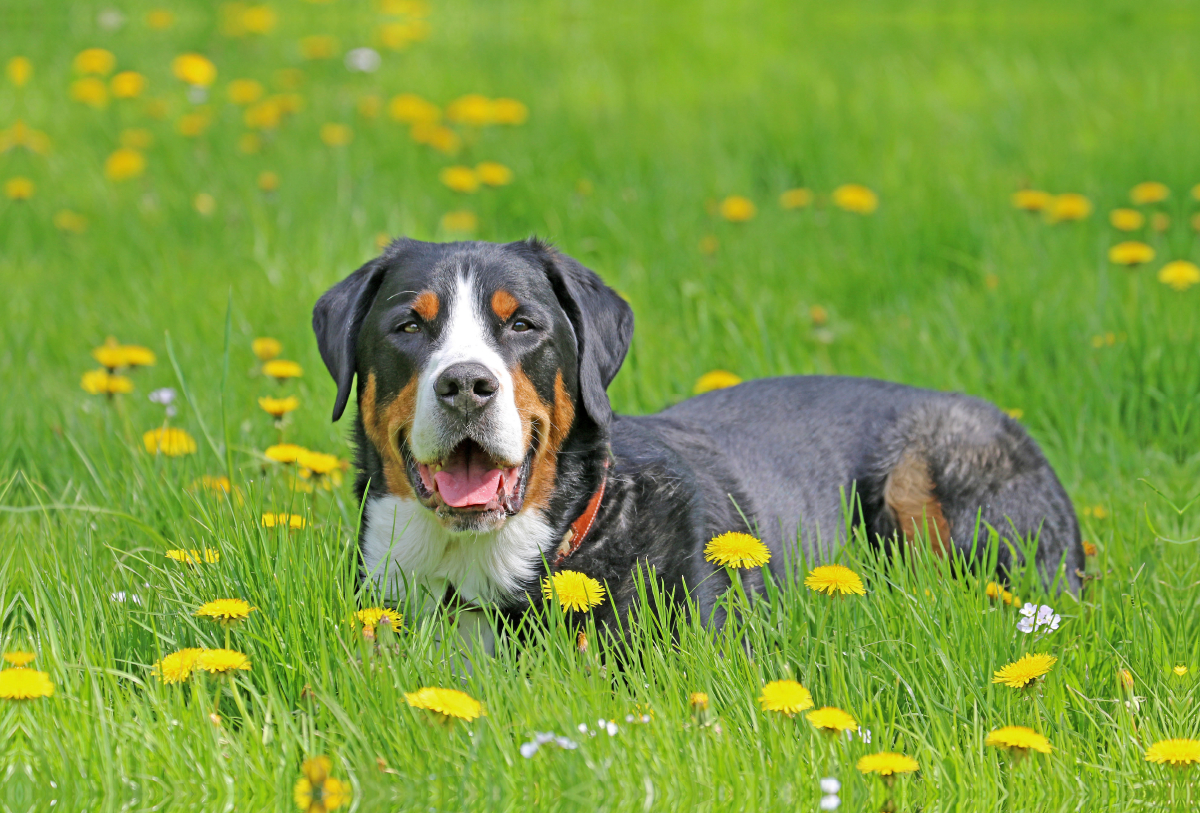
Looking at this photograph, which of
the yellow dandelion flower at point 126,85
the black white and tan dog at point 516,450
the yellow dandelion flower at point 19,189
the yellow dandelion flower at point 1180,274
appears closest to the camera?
the black white and tan dog at point 516,450

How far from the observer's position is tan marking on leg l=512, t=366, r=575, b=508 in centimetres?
313

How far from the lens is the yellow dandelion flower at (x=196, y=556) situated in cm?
301

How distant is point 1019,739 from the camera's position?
239 cm

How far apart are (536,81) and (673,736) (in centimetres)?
653

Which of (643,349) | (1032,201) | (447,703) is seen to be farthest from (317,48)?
(447,703)

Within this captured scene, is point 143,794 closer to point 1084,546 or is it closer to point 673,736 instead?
point 673,736

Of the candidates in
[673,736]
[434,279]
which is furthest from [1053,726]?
[434,279]

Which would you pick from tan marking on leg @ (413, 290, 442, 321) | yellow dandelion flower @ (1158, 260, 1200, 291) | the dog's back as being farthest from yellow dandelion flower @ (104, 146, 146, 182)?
yellow dandelion flower @ (1158, 260, 1200, 291)

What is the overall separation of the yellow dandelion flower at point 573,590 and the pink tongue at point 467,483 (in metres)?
0.29

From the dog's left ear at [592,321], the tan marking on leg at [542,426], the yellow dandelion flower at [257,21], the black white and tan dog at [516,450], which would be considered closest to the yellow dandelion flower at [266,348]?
the black white and tan dog at [516,450]

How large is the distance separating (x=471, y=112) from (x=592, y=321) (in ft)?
13.0

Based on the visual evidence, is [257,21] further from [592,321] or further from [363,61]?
[592,321]

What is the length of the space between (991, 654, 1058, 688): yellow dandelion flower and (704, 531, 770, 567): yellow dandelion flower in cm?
60

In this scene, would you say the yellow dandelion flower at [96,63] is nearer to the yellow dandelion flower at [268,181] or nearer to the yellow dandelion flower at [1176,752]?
the yellow dandelion flower at [268,181]
